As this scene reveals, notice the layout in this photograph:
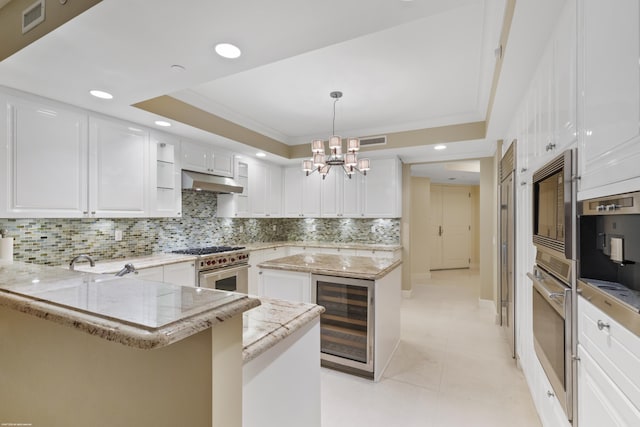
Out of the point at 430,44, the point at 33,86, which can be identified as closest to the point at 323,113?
the point at 430,44

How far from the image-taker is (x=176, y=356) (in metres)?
0.79

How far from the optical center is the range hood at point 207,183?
3680 mm

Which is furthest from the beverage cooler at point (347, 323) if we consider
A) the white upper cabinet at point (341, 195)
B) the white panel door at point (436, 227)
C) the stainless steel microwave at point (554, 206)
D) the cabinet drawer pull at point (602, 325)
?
the white panel door at point (436, 227)

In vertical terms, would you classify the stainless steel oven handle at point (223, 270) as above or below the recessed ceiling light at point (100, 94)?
below

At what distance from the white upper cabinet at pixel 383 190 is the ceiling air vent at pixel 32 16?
13.4 feet

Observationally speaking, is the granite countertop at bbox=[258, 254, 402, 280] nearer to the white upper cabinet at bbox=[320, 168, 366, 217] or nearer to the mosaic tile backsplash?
the mosaic tile backsplash

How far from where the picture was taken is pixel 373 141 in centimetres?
444

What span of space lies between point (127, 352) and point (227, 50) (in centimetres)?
164

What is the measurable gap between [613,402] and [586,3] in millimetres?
1473

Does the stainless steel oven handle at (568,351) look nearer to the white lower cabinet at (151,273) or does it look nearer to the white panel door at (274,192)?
the white lower cabinet at (151,273)

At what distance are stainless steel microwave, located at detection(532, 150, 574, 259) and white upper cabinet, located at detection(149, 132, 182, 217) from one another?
354 centimetres

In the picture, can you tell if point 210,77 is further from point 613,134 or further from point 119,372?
point 613,134

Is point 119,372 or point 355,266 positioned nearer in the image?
point 119,372

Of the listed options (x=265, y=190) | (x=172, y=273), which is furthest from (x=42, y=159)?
(x=265, y=190)
